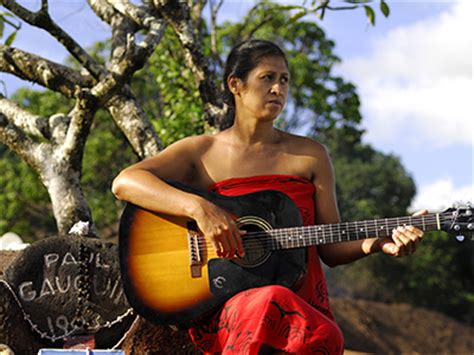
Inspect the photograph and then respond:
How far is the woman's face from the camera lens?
10.0ft

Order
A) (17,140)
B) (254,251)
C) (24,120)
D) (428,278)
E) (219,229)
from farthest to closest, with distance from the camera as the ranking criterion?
(428,278) → (24,120) → (17,140) → (254,251) → (219,229)

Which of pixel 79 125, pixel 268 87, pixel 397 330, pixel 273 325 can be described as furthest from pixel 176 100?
pixel 397 330

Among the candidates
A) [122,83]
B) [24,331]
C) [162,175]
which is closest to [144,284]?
[162,175]

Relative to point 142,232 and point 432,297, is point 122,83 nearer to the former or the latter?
point 142,232

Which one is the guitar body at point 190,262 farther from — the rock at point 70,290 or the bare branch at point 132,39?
the bare branch at point 132,39

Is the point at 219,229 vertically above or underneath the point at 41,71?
underneath

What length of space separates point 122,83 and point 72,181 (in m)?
0.72

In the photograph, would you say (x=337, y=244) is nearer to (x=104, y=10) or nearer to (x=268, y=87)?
(x=268, y=87)

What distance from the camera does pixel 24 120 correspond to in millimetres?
5297

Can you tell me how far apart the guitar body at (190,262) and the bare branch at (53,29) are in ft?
6.98

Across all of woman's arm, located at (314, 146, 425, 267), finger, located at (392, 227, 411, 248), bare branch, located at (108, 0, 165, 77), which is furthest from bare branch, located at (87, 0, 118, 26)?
finger, located at (392, 227, 411, 248)

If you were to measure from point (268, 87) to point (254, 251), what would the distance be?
2.08 ft

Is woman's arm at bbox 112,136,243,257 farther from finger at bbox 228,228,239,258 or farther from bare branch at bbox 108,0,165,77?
bare branch at bbox 108,0,165,77

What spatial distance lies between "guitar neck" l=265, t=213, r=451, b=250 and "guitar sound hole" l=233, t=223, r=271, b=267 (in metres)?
0.03
